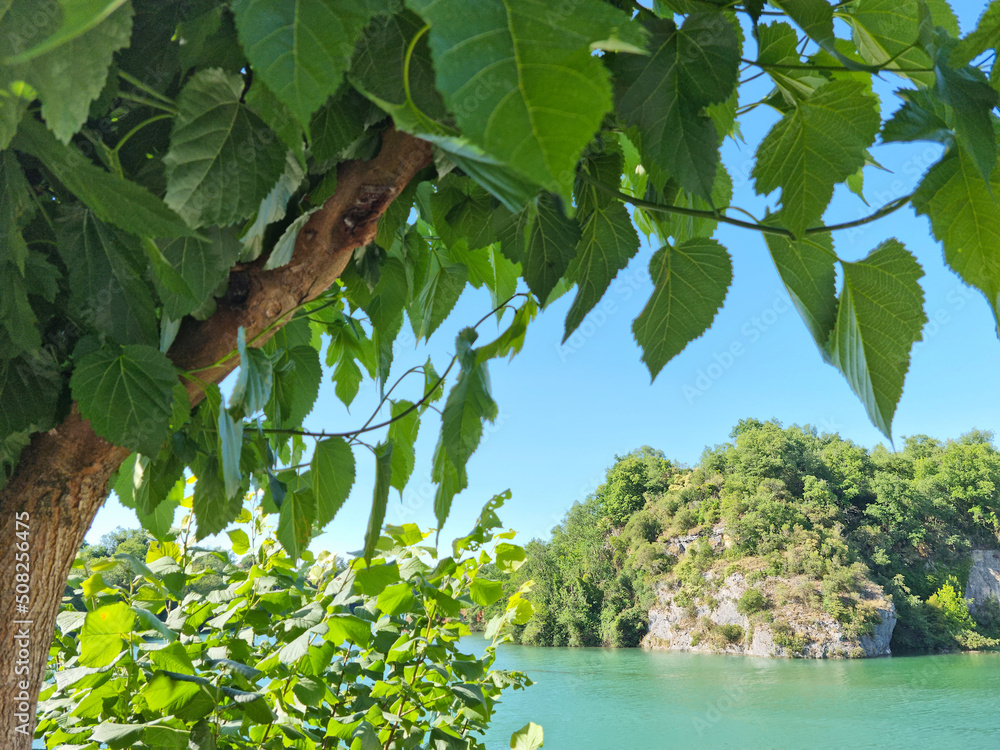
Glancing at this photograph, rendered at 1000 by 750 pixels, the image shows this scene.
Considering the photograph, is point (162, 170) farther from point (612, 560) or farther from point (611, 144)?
point (612, 560)

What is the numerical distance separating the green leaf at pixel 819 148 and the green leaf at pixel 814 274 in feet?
0.08

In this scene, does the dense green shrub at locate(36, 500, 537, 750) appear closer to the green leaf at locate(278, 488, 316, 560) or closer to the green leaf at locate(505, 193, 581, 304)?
the green leaf at locate(278, 488, 316, 560)

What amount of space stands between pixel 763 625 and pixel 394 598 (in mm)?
Result: 10180

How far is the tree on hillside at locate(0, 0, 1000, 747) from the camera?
0.09 m

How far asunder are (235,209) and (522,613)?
26.2 inches

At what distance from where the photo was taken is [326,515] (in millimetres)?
321

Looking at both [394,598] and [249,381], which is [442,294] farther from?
[394,598]

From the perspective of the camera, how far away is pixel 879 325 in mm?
179

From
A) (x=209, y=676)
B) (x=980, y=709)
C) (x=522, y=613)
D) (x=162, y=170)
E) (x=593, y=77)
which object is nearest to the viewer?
(x=593, y=77)

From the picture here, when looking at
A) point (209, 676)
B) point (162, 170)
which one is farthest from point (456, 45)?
point (209, 676)

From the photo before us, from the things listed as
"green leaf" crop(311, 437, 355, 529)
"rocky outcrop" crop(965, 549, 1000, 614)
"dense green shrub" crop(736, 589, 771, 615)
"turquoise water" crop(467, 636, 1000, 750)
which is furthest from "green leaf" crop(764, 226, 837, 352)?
"rocky outcrop" crop(965, 549, 1000, 614)

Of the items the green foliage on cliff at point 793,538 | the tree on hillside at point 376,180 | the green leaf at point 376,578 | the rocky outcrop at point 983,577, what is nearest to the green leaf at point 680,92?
the tree on hillside at point 376,180

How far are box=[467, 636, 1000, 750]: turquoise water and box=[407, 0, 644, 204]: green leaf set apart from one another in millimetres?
3605

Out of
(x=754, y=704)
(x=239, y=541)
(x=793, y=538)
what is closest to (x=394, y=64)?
(x=239, y=541)
